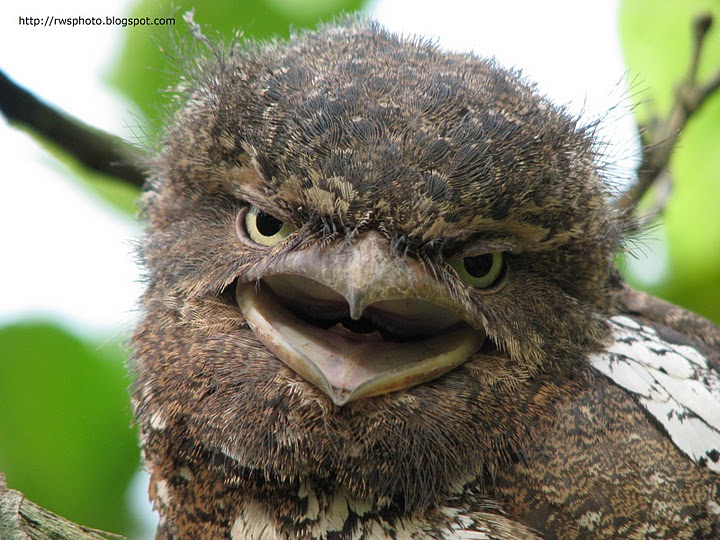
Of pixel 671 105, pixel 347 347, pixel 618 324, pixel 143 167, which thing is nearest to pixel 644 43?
pixel 671 105

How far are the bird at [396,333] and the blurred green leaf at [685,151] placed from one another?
1916 millimetres

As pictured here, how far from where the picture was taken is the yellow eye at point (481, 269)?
2.06 metres

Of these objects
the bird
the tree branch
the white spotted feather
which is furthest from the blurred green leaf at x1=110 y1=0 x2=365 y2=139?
the tree branch

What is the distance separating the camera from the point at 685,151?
4344 mm

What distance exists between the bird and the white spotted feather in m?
0.01

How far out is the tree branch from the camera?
Answer: 1.68m

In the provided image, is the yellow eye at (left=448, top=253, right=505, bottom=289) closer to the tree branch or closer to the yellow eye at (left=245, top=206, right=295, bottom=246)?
the yellow eye at (left=245, top=206, right=295, bottom=246)

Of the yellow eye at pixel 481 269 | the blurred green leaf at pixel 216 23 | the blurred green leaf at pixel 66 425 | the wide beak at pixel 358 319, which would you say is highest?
the blurred green leaf at pixel 216 23

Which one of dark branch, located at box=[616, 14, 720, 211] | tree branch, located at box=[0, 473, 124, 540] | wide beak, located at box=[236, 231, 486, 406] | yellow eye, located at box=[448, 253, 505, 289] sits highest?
dark branch, located at box=[616, 14, 720, 211]

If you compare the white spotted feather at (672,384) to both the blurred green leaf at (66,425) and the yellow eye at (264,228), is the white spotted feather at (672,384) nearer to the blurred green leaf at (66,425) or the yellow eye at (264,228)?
the yellow eye at (264,228)

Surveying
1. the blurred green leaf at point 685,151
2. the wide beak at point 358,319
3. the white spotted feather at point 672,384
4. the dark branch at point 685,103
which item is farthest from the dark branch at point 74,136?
the blurred green leaf at point 685,151

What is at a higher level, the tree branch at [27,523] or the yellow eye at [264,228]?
the yellow eye at [264,228]

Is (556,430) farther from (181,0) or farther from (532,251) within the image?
(181,0)

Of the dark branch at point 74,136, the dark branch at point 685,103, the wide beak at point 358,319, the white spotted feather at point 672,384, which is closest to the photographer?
the wide beak at point 358,319
